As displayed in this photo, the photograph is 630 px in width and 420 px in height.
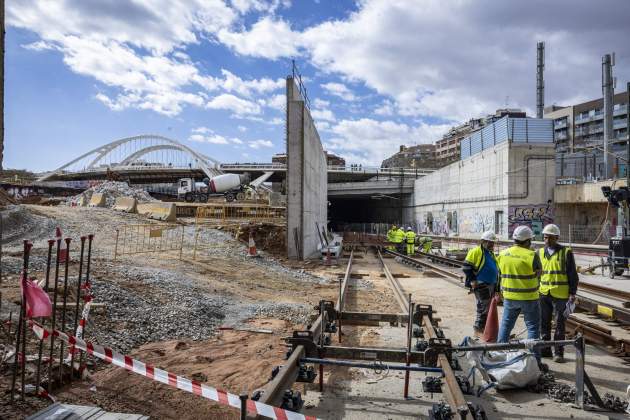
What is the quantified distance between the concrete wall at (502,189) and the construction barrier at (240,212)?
13.3 metres

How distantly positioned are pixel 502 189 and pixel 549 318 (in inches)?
841

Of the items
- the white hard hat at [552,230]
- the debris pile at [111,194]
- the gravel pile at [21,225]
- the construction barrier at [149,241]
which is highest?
the debris pile at [111,194]

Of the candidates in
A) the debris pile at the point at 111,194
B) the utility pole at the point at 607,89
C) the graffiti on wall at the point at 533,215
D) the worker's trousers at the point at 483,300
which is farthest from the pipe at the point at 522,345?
the debris pile at the point at 111,194

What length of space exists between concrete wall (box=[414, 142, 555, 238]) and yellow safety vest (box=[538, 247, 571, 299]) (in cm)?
2059

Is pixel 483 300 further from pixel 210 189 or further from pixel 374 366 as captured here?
pixel 210 189

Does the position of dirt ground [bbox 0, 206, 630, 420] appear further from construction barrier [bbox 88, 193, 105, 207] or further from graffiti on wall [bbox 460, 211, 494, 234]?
construction barrier [bbox 88, 193, 105, 207]

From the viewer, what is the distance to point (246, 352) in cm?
619

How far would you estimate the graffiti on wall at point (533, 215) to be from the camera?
24984 mm

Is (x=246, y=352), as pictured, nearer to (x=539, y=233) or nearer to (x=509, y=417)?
(x=509, y=417)

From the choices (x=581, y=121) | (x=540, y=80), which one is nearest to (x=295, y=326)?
(x=540, y=80)

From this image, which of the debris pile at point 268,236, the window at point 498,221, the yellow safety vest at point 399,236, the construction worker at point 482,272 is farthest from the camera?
the window at point 498,221

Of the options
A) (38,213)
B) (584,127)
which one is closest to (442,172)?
(38,213)

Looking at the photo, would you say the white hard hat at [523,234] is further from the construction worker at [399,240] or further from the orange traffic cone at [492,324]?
the construction worker at [399,240]

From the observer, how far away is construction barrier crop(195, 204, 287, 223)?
30609mm
